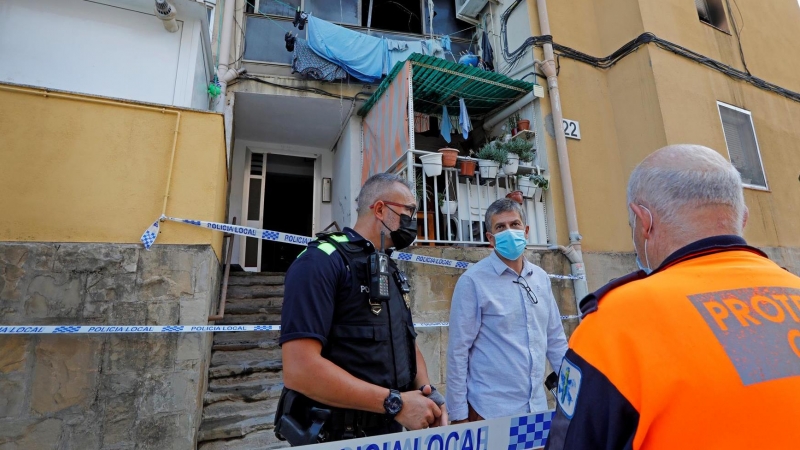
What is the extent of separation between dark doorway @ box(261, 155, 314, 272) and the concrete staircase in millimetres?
3299

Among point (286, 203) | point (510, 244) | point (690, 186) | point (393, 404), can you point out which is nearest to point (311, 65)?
point (286, 203)

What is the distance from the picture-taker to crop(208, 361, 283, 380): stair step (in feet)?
13.7

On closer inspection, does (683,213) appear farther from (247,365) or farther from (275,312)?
(275,312)

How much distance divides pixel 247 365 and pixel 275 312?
1.10 meters

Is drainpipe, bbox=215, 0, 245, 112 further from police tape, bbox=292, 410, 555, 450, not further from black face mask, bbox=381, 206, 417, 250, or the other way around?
police tape, bbox=292, 410, 555, 450

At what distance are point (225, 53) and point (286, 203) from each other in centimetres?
516

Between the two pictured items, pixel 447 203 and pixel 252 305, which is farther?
pixel 252 305

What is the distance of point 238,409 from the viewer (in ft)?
12.7

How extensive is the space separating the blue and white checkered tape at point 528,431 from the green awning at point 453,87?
4.77 m

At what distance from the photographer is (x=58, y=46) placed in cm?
425

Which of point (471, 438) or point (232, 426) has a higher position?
point (471, 438)

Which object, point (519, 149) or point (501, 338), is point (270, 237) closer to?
point (501, 338)

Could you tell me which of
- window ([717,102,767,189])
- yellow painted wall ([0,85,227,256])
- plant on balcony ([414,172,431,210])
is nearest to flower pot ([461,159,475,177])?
plant on balcony ([414,172,431,210])

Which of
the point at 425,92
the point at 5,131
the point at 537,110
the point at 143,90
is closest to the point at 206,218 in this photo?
the point at 5,131
